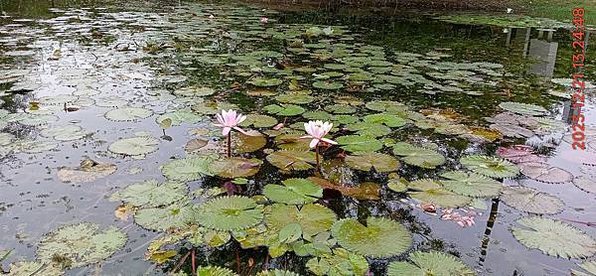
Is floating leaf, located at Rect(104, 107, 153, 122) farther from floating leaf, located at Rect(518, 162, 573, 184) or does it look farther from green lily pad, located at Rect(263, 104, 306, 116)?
floating leaf, located at Rect(518, 162, 573, 184)

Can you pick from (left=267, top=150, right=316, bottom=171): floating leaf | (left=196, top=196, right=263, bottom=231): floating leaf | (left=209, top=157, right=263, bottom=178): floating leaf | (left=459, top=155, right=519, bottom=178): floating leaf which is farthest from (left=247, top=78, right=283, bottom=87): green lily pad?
(left=196, top=196, right=263, bottom=231): floating leaf

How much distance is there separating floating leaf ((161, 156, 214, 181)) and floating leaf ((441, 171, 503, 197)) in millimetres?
1170

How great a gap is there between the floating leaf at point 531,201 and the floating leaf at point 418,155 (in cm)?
37

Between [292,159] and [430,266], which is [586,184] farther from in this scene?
[292,159]

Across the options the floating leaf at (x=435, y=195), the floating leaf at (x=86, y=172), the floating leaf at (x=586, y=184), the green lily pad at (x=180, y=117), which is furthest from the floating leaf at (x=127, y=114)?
the floating leaf at (x=586, y=184)

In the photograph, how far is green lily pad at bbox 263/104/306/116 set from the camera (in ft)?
9.23

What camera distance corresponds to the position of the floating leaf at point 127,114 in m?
2.68

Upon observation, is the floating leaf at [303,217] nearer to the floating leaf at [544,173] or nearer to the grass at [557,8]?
the floating leaf at [544,173]

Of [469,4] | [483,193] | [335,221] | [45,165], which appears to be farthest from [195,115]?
[469,4]

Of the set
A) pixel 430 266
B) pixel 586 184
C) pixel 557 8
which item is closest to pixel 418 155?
pixel 586 184

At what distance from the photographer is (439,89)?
12.0ft

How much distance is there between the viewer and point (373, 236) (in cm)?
155
